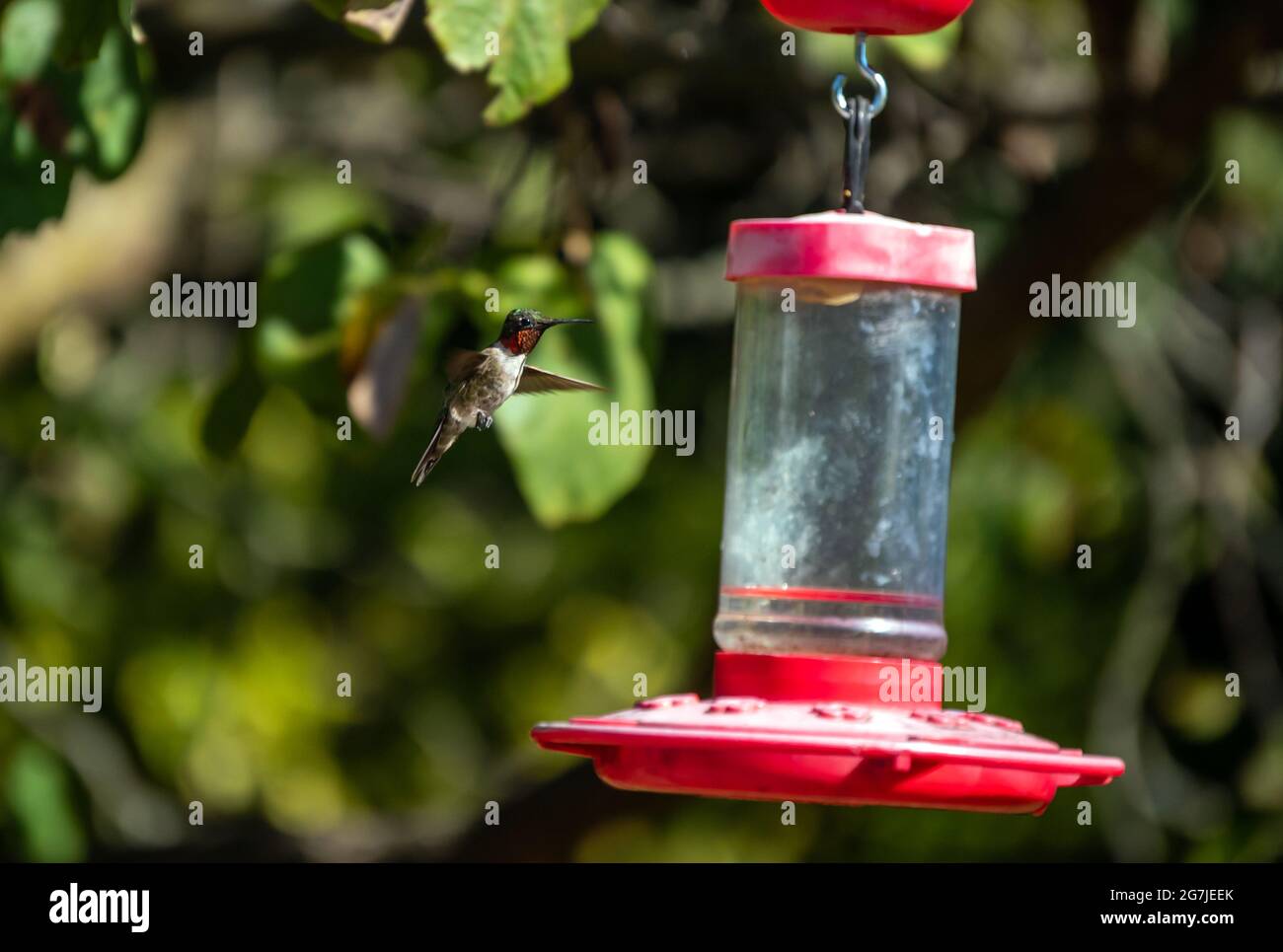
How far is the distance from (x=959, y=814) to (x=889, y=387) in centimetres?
331

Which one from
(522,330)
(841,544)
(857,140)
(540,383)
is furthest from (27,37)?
(841,544)

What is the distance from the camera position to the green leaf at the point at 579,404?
381 centimetres

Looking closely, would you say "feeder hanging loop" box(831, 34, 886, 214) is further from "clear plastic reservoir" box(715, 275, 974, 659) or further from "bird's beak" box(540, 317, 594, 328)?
"bird's beak" box(540, 317, 594, 328)

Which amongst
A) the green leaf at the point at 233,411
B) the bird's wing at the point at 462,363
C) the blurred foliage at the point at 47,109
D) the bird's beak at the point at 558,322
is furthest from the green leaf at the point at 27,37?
the bird's beak at the point at 558,322

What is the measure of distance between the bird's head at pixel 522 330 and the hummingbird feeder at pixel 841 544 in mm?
359

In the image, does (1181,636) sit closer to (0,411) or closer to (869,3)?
(0,411)

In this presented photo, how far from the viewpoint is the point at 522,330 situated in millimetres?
3592

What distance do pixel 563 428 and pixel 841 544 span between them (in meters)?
0.67

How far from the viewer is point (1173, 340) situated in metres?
6.21

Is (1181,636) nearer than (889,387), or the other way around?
(889,387)

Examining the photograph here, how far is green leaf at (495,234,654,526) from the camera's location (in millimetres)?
3809

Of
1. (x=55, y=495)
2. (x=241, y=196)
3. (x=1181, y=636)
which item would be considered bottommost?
(x=1181, y=636)

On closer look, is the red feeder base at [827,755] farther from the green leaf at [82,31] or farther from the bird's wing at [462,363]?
the green leaf at [82,31]

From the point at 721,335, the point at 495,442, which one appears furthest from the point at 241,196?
the point at 721,335
